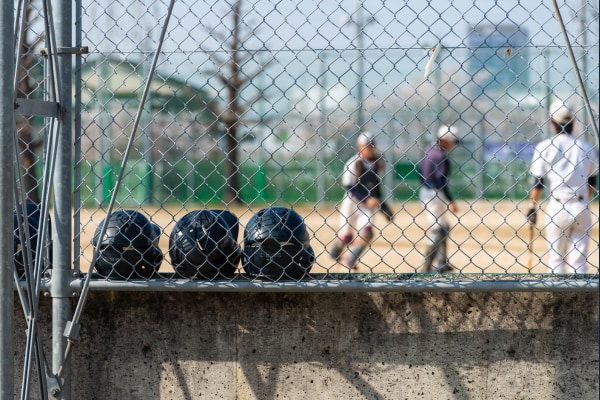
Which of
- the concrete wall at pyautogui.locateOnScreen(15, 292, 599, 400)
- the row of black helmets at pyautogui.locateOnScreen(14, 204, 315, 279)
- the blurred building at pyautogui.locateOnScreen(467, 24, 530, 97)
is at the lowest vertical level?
the concrete wall at pyautogui.locateOnScreen(15, 292, 599, 400)

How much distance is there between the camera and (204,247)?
13.6ft

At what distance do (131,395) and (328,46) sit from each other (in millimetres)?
1906

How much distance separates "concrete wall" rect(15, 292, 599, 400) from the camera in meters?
3.94

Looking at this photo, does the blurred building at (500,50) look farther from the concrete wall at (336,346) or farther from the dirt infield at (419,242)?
the concrete wall at (336,346)

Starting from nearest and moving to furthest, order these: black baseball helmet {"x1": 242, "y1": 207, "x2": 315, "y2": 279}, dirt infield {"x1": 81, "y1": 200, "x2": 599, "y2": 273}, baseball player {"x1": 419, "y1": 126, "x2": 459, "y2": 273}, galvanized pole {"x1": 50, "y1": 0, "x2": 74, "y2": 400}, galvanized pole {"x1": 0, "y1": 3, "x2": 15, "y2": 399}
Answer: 1. galvanized pole {"x1": 0, "y1": 3, "x2": 15, "y2": 399}
2. galvanized pole {"x1": 50, "y1": 0, "x2": 74, "y2": 400}
3. black baseball helmet {"x1": 242, "y1": 207, "x2": 315, "y2": 279}
4. dirt infield {"x1": 81, "y1": 200, "x2": 599, "y2": 273}
5. baseball player {"x1": 419, "y1": 126, "x2": 459, "y2": 273}

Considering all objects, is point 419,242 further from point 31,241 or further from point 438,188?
→ point 31,241

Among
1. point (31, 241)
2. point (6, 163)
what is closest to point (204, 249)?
point (31, 241)

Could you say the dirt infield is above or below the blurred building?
below

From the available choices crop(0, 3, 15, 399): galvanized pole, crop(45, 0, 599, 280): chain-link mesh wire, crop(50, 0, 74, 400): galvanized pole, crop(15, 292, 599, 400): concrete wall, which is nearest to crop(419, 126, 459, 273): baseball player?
crop(45, 0, 599, 280): chain-link mesh wire

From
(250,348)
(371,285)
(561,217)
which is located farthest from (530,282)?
(561,217)

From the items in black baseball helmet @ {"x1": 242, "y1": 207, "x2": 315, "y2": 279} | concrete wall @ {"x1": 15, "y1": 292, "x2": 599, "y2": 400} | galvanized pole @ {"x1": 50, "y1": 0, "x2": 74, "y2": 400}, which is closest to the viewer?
galvanized pole @ {"x1": 50, "y1": 0, "x2": 74, "y2": 400}

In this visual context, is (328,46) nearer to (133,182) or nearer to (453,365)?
(453,365)

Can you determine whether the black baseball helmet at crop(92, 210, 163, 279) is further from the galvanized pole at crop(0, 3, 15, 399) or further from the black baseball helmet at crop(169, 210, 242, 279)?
the galvanized pole at crop(0, 3, 15, 399)

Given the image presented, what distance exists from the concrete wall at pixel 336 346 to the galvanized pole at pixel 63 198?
0.19 metres
